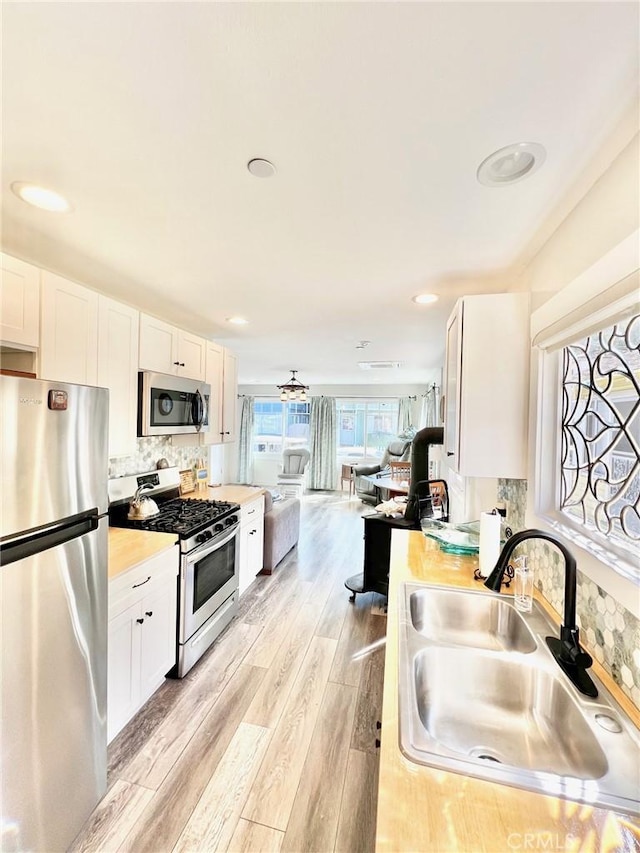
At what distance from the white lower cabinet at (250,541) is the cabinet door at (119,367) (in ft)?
3.89

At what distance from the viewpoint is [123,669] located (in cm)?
169

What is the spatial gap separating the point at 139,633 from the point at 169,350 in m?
1.88

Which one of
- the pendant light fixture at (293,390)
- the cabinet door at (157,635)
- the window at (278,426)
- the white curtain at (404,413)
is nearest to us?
the cabinet door at (157,635)

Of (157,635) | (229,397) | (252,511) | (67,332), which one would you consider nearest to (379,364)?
(229,397)

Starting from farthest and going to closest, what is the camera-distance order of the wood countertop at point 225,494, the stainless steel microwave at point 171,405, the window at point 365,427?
the window at point 365,427 < the wood countertop at point 225,494 < the stainless steel microwave at point 171,405

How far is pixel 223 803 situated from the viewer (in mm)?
1434

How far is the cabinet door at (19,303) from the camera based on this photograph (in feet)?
4.88

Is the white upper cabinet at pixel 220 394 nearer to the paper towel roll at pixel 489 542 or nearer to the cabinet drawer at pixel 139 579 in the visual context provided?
the cabinet drawer at pixel 139 579

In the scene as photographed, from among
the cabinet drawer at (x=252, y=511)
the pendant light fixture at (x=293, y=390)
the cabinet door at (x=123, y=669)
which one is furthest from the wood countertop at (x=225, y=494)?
the pendant light fixture at (x=293, y=390)

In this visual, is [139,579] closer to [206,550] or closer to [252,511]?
[206,550]

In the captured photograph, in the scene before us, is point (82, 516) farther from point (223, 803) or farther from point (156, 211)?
point (223, 803)

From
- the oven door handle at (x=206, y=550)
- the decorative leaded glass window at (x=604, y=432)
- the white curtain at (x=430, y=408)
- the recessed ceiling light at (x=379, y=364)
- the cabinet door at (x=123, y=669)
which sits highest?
the recessed ceiling light at (x=379, y=364)

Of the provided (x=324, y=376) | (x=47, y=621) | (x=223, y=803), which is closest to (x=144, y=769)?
(x=223, y=803)

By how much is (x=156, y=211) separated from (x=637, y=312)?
1697mm
